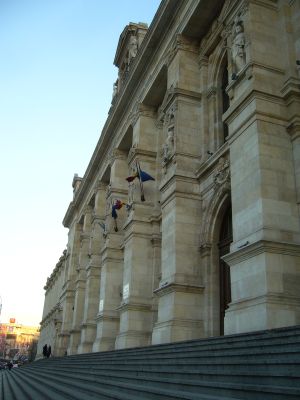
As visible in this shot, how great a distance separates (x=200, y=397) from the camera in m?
5.93

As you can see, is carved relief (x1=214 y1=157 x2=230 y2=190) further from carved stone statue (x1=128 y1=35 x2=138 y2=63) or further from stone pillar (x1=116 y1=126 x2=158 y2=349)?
carved stone statue (x1=128 y1=35 x2=138 y2=63)

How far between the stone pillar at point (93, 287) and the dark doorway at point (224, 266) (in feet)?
50.8

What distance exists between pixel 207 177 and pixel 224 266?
321 cm

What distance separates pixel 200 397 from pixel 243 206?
650 centimetres

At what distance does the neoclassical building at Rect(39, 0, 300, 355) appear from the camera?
36.0 ft

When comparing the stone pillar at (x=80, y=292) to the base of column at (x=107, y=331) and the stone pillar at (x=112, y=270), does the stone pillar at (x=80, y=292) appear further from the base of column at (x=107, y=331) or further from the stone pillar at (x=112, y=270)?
the base of column at (x=107, y=331)

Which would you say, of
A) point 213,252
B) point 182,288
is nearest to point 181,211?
point 213,252

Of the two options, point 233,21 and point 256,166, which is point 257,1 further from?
point 256,166

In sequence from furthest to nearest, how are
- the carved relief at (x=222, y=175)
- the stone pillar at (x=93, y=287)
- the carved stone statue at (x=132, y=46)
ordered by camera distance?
the stone pillar at (x=93, y=287), the carved stone statue at (x=132, y=46), the carved relief at (x=222, y=175)

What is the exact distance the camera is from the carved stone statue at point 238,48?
44.3 feet

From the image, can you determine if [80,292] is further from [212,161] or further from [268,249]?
[268,249]

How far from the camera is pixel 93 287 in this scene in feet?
97.3

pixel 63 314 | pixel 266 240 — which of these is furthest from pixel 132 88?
pixel 63 314

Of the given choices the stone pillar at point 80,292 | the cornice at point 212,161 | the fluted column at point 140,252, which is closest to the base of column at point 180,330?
the fluted column at point 140,252
